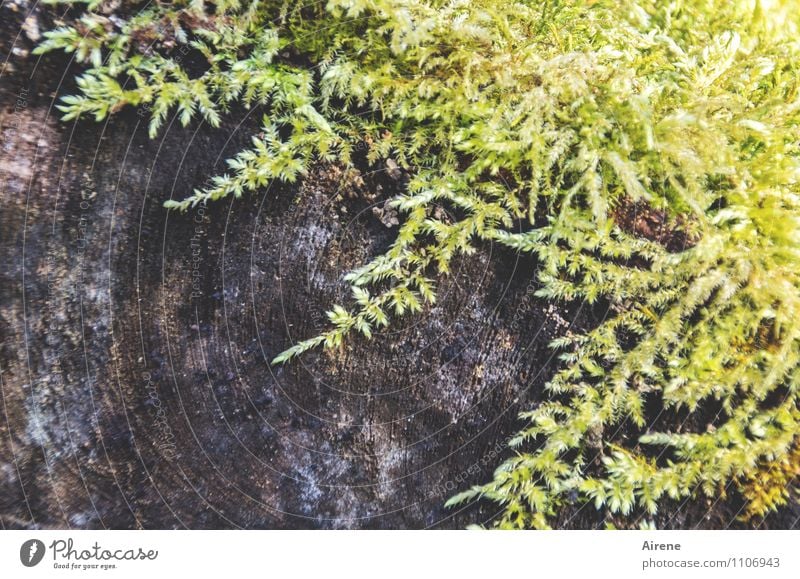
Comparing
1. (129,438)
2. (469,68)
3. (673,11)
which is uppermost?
(673,11)

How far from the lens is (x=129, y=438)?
1.13 m

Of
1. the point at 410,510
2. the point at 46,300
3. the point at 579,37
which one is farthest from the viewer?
the point at 579,37

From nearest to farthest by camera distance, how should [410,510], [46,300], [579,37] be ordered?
[46,300], [410,510], [579,37]

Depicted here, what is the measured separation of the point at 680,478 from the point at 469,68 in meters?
1.32

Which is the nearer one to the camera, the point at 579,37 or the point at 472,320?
the point at 472,320

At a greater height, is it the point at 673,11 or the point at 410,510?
the point at 673,11

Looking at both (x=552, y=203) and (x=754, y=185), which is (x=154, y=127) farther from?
(x=754, y=185)

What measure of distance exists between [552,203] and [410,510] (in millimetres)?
972

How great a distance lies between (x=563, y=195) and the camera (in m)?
1.31

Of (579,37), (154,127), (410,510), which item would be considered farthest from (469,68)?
(410,510)

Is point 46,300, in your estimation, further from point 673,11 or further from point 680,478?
point 673,11

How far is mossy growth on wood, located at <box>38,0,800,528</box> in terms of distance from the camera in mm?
1242

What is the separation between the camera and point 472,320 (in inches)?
49.7

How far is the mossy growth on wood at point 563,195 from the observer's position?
1242 mm
